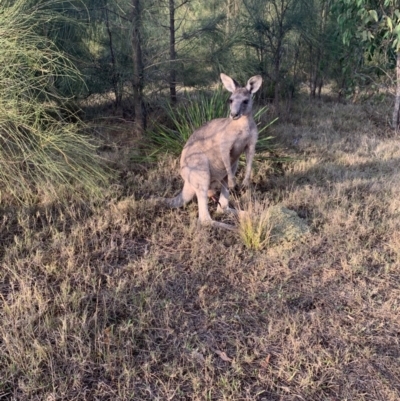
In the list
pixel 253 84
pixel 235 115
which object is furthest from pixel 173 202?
pixel 253 84

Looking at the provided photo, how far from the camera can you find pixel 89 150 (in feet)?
14.1

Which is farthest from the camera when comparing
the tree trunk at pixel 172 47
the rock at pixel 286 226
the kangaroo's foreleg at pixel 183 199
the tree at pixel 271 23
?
the tree at pixel 271 23

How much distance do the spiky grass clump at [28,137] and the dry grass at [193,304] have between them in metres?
0.25

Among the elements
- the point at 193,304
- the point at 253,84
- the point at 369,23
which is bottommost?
the point at 193,304

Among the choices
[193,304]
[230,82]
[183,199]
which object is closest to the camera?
[193,304]

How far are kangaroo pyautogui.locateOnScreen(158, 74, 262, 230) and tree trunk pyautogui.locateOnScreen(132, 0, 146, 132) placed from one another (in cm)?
171

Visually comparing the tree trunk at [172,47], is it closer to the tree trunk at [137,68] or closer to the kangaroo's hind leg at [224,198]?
the tree trunk at [137,68]

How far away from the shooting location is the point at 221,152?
3691mm

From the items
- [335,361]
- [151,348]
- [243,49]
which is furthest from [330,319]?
[243,49]

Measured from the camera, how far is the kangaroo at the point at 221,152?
3564 mm

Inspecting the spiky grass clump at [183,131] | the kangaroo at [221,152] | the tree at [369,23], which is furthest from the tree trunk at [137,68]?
the tree at [369,23]

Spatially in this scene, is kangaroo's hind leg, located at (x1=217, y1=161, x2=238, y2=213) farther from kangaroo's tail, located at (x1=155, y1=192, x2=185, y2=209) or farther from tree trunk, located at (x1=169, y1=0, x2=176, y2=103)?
tree trunk, located at (x1=169, y1=0, x2=176, y2=103)

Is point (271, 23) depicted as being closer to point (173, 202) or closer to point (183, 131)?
point (183, 131)

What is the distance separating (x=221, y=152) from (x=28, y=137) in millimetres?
1741
